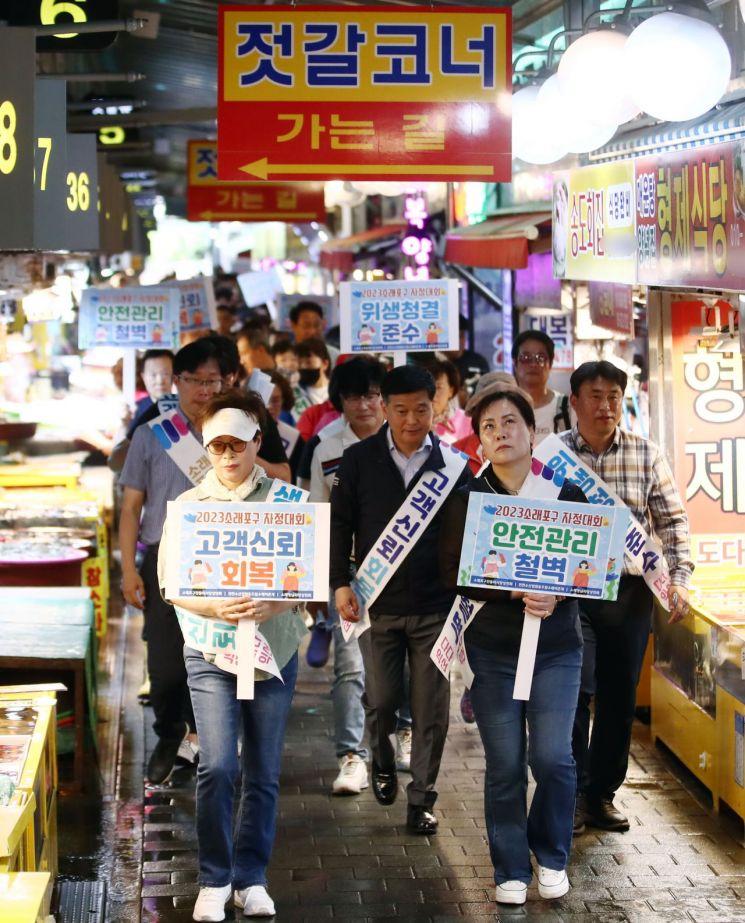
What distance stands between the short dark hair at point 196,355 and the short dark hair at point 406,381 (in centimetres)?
106

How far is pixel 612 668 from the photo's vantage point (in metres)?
7.27

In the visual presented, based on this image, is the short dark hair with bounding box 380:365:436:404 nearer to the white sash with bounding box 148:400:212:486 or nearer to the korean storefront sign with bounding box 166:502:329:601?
the white sash with bounding box 148:400:212:486

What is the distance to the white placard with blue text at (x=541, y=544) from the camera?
5.95 m

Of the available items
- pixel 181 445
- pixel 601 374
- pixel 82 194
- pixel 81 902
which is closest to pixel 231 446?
pixel 181 445

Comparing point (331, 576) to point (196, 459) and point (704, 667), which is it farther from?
point (704, 667)

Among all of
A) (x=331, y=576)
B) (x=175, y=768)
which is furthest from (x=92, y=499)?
(x=331, y=576)

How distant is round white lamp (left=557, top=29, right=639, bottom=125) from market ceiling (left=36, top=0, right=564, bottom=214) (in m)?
1.83

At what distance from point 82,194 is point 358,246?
19.9 meters

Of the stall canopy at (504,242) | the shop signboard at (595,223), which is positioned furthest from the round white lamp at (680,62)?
the stall canopy at (504,242)

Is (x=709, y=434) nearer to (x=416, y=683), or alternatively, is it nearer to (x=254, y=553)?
(x=416, y=683)

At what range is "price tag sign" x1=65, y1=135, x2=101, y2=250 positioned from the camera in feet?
32.2

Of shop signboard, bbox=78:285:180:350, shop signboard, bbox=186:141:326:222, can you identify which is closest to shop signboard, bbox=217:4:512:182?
shop signboard, bbox=78:285:180:350

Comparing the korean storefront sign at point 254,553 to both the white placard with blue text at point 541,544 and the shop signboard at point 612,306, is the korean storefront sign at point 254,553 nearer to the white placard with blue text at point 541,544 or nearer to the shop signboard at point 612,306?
the white placard with blue text at point 541,544

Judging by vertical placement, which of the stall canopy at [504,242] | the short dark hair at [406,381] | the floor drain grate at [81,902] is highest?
the stall canopy at [504,242]
